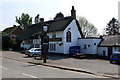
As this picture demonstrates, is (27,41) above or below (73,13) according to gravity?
below

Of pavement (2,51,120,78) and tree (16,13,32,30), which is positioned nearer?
pavement (2,51,120,78)

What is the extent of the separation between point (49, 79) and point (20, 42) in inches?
1681

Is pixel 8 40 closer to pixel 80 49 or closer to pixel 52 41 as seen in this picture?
pixel 52 41

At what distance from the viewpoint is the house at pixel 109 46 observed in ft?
96.4

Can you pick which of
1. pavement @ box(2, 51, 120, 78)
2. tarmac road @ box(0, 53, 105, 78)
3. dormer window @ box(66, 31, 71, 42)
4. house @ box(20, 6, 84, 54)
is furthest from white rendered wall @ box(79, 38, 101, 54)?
tarmac road @ box(0, 53, 105, 78)

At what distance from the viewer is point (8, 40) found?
54469 mm

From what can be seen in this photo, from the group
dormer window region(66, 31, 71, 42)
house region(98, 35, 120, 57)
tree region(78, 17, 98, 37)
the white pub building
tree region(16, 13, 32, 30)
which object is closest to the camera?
house region(98, 35, 120, 57)

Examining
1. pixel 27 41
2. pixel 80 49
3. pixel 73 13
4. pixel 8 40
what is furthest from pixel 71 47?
pixel 8 40

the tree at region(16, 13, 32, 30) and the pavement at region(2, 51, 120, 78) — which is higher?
the tree at region(16, 13, 32, 30)

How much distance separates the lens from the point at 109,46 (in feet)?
99.5

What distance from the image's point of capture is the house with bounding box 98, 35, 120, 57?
2938 centimetres

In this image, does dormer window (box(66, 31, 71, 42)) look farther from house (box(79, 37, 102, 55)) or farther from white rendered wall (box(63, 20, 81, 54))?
house (box(79, 37, 102, 55))

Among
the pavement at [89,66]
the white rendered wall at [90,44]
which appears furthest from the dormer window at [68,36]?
the pavement at [89,66]

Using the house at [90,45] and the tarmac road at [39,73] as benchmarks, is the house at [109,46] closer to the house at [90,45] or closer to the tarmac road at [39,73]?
the house at [90,45]
